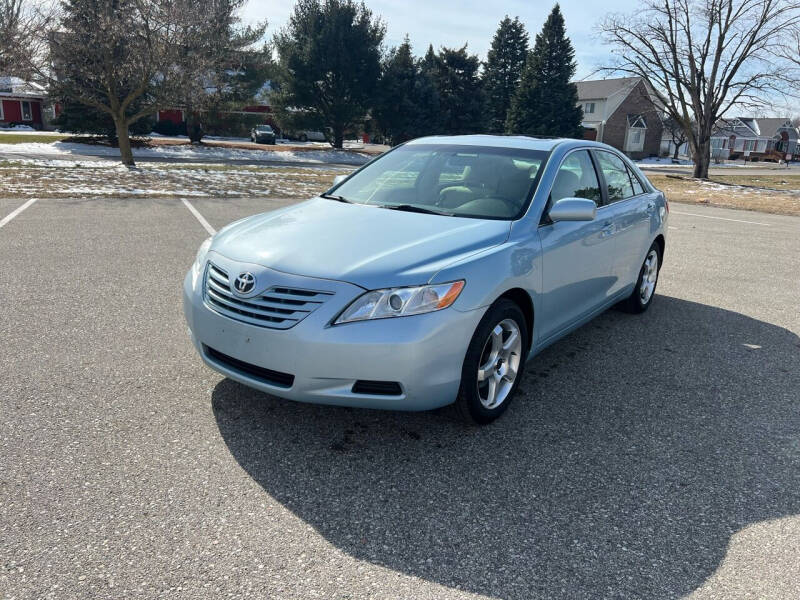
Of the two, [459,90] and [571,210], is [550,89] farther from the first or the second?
[571,210]

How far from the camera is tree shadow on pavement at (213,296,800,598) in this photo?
98.7 inches

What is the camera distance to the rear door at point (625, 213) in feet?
16.5

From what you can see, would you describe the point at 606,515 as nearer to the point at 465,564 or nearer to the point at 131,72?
the point at 465,564

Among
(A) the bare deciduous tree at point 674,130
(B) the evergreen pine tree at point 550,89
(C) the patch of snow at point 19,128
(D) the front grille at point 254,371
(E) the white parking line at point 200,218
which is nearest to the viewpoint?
(D) the front grille at point 254,371

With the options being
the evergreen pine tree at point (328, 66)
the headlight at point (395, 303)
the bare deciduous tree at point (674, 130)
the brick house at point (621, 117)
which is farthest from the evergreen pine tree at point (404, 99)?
the headlight at point (395, 303)

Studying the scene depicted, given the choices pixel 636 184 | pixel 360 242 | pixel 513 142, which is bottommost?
pixel 360 242

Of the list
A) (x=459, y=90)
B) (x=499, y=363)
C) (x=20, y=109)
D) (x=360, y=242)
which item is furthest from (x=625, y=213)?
(x=20, y=109)

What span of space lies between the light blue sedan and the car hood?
0.04 ft

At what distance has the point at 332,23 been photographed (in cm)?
3978

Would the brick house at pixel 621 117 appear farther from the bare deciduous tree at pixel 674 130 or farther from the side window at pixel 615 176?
the side window at pixel 615 176

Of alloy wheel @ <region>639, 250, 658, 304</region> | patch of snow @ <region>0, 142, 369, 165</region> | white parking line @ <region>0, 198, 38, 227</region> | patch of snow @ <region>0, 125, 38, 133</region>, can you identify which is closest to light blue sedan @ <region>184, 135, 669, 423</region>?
alloy wheel @ <region>639, 250, 658, 304</region>

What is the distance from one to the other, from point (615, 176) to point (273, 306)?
138 inches

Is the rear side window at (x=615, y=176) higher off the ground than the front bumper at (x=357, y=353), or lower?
higher

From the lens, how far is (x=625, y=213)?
5172 mm
